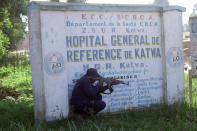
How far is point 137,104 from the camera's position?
611 cm

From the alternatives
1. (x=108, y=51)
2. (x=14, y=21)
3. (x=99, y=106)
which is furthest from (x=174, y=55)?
(x=14, y=21)

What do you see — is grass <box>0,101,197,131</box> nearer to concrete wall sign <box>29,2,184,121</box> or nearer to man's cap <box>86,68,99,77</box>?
concrete wall sign <box>29,2,184,121</box>

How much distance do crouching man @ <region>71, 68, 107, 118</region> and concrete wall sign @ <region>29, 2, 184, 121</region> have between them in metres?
0.26

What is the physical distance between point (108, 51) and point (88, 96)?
116 centimetres

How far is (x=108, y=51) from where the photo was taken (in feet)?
19.3

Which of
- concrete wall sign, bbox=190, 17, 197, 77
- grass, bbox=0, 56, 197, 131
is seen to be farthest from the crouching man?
concrete wall sign, bbox=190, 17, 197, 77

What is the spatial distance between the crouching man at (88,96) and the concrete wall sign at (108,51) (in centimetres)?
26

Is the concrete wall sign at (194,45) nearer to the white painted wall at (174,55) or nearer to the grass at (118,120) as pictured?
the white painted wall at (174,55)

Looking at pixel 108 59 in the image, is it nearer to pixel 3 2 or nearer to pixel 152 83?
pixel 152 83

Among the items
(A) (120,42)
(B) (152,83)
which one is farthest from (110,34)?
(B) (152,83)

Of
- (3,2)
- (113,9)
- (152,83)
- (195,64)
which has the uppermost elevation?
(3,2)

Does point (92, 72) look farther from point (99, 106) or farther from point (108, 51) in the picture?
point (108, 51)

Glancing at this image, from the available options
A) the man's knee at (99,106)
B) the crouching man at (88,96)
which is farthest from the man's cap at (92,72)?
the man's knee at (99,106)

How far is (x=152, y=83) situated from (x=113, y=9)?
1.86 metres
